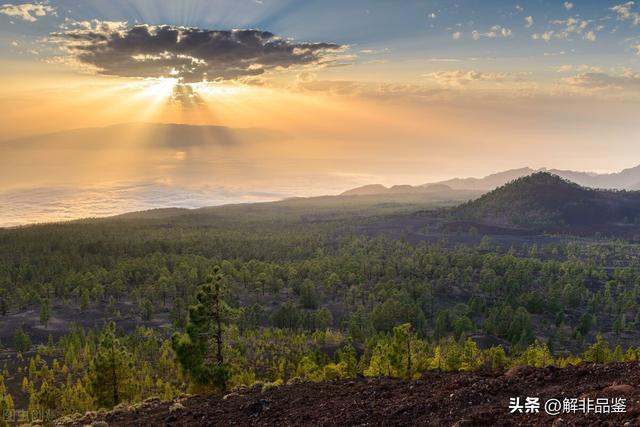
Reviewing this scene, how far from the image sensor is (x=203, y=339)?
42469 mm

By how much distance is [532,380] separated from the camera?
23.1m

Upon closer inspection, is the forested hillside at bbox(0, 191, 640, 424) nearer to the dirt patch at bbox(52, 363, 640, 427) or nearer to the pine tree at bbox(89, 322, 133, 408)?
the pine tree at bbox(89, 322, 133, 408)

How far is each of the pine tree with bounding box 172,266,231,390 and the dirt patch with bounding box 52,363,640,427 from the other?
8015 millimetres

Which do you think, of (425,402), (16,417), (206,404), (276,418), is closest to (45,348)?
(16,417)

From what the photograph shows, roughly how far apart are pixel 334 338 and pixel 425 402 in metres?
97.4

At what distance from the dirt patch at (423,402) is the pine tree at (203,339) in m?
8.01

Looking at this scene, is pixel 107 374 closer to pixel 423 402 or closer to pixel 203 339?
pixel 203 339

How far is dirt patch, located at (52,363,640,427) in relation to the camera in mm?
18391

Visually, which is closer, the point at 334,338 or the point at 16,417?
the point at 16,417

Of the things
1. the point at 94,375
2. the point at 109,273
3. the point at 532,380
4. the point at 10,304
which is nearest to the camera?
the point at 532,380

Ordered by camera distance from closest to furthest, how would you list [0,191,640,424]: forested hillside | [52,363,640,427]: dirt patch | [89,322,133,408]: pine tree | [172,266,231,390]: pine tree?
[52,363,640,427]: dirt patch → [172,266,231,390]: pine tree → [89,322,133,408]: pine tree → [0,191,640,424]: forested hillside

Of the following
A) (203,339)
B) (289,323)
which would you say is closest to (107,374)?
(203,339)

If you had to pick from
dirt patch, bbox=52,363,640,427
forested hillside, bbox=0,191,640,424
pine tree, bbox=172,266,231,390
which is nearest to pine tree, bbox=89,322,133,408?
forested hillside, bbox=0,191,640,424

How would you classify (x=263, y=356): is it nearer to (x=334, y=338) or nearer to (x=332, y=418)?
(x=334, y=338)
